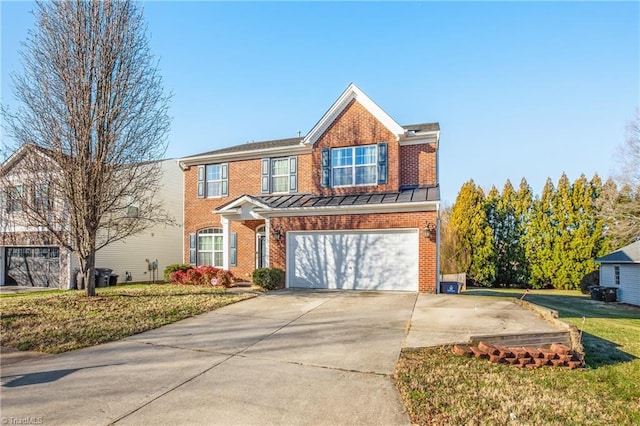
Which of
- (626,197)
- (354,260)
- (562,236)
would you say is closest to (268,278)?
(354,260)

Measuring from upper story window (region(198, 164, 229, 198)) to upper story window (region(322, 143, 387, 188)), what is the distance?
5.80 m

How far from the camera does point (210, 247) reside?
18.0 m

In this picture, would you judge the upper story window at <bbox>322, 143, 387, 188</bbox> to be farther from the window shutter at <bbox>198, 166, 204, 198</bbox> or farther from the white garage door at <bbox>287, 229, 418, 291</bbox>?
the window shutter at <bbox>198, 166, 204, 198</bbox>

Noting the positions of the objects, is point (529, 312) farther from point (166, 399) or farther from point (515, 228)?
point (515, 228)

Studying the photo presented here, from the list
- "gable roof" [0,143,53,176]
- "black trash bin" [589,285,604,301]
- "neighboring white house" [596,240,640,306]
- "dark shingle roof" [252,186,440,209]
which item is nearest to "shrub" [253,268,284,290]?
"dark shingle roof" [252,186,440,209]

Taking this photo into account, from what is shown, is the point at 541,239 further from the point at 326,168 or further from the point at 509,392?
the point at 509,392

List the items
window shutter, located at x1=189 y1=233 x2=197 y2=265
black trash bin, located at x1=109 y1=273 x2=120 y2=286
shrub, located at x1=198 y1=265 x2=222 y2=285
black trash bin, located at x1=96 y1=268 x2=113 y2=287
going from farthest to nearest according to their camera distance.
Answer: black trash bin, located at x1=109 y1=273 x2=120 y2=286
window shutter, located at x1=189 y1=233 x2=197 y2=265
black trash bin, located at x1=96 y1=268 x2=113 y2=287
shrub, located at x1=198 y1=265 x2=222 y2=285

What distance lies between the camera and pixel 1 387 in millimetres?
5000

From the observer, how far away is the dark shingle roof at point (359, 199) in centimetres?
1299

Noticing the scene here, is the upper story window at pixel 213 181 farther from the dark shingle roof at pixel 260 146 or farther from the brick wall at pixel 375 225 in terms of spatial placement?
the brick wall at pixel 375 225

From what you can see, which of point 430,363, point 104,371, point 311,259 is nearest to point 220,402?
point 104,371

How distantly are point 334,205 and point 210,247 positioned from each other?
796 cm

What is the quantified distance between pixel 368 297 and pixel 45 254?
18.1 m

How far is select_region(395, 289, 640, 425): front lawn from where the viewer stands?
394cm
